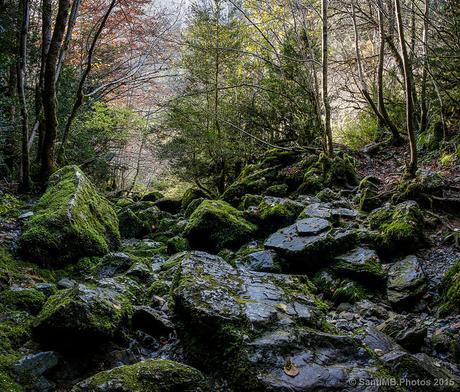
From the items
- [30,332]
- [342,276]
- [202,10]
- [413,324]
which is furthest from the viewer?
[202,10]

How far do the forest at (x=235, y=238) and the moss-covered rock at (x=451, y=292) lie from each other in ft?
0.05

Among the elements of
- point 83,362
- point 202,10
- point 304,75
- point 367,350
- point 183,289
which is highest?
point 202,10

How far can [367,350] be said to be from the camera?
2566 millimetres

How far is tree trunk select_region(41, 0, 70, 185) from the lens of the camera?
6441 millimetres

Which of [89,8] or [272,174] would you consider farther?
[89,8]

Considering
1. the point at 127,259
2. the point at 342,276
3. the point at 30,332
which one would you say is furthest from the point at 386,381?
the point at 127,259

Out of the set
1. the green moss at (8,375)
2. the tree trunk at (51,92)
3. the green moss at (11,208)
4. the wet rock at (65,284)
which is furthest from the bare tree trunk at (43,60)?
the green moss at (8,375)

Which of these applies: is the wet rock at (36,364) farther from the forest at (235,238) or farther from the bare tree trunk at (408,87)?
the bare tree trunk at (408,87)

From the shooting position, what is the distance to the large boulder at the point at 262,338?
233 cm

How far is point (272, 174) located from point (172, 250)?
3895 mm

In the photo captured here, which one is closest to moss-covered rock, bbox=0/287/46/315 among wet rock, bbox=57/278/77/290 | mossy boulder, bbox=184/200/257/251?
wet rock, bbox=57/278/77/290

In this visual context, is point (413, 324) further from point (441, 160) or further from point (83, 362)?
point (441, 160)

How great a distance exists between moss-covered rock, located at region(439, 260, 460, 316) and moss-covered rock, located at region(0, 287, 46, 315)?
3797 mm

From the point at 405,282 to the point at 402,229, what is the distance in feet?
2.98
